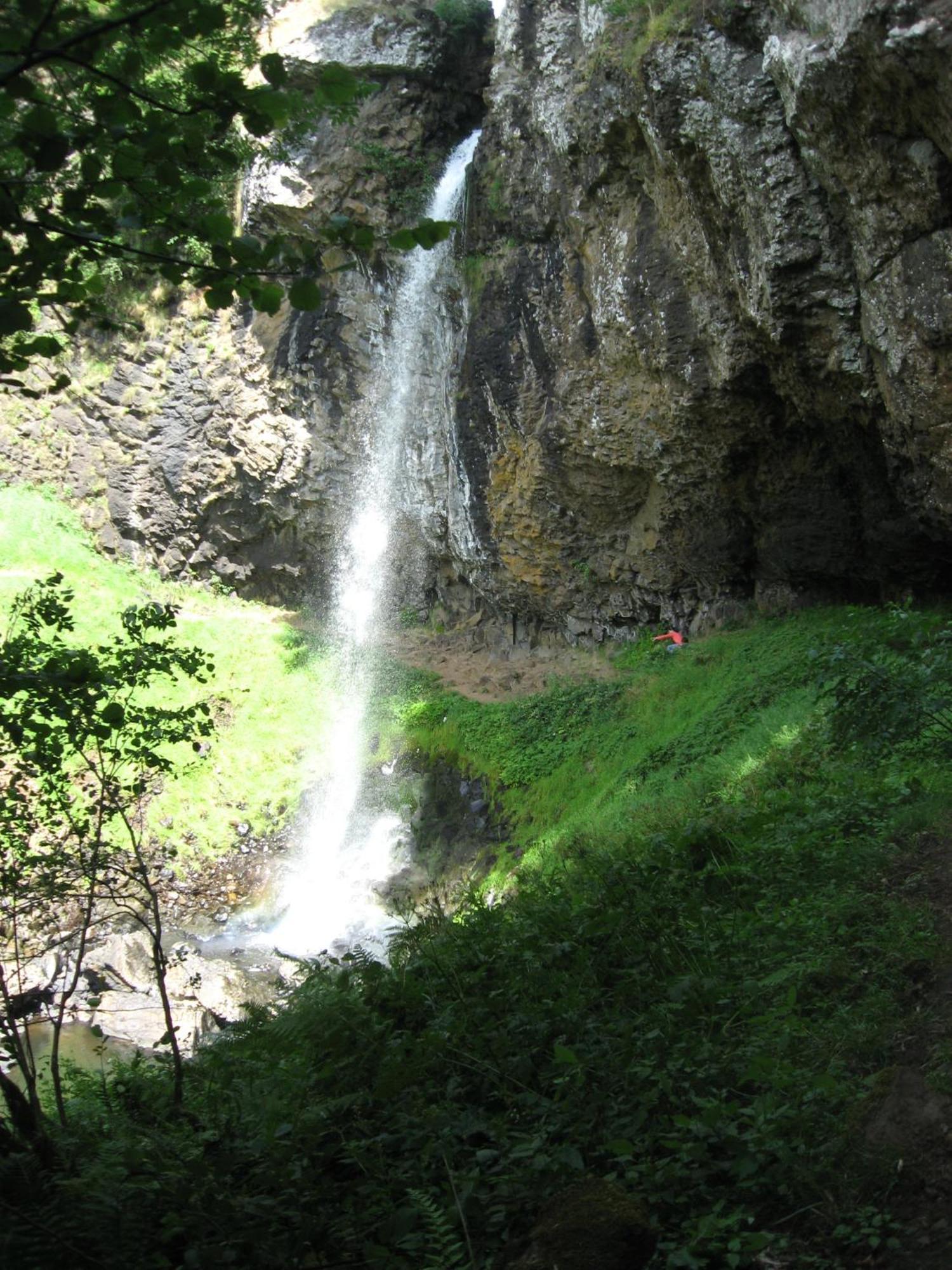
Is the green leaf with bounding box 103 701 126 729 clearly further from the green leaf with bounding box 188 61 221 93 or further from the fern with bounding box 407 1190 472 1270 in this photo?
the green leaf with bounding box 188 61 221 93

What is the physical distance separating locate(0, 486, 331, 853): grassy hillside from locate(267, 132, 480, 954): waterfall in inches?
24.2

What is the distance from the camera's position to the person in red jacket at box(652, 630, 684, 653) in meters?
14.9

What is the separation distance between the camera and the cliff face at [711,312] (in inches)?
328

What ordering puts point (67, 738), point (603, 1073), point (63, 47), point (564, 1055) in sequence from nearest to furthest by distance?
point (63, 47), point (564, 1055), point (603, 1073), point (67, 738)

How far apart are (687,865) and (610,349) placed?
29.9 ft

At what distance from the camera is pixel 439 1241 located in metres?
2.88

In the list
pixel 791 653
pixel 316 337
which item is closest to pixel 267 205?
pixel 316 337

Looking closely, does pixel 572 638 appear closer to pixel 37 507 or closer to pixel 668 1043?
pixel 37 507

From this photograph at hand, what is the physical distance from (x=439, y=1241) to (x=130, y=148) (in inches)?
126

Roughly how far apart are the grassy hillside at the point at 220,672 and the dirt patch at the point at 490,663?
5.95ft

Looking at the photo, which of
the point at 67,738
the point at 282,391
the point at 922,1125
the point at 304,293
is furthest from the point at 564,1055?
the point at 282,391

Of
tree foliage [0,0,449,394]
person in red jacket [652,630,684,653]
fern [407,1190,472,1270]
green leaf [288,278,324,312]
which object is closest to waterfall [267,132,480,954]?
person in red jacket [652,630,684,653]

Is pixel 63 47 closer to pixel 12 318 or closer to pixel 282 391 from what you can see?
pixel 12 318

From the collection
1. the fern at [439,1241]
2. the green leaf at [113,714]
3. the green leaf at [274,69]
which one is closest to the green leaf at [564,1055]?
the fern at [439,1241]
